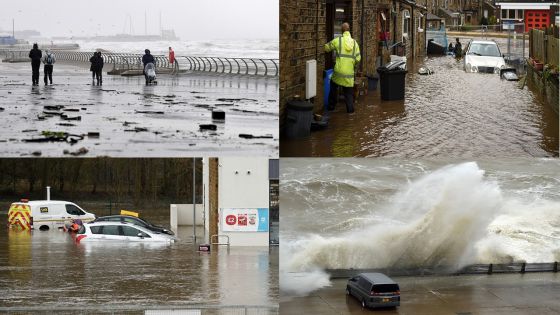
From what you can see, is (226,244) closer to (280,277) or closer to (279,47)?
(280,277)

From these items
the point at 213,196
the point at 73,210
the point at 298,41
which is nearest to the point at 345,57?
the point at 298,41

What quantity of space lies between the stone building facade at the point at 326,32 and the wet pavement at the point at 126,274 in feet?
7.37

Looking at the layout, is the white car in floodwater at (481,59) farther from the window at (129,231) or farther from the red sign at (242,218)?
the window at (129,231)

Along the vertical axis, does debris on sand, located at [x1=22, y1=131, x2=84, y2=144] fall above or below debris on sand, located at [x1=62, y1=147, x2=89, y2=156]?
above

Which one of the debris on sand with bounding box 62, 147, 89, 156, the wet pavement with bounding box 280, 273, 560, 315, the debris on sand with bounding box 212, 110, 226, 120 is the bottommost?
the wet pavement with bounding box 280, 273, 560, 315

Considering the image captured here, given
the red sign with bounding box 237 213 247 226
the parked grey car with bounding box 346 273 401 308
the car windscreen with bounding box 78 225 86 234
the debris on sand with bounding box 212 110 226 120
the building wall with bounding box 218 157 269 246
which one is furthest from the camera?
the car windscreen with bounding box 78 225 86 234

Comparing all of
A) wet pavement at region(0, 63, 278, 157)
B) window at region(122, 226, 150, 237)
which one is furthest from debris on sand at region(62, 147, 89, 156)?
window at region(122, 226, 150, 237)

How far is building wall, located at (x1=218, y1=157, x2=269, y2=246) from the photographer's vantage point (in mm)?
13242

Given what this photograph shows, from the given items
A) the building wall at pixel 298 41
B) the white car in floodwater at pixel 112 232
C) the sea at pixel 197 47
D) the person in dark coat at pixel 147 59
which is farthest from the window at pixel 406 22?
the white car in floodwater at pixel 112 232

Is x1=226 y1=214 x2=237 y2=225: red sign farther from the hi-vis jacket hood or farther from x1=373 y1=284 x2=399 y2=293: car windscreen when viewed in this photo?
the hi-vis jacket hood

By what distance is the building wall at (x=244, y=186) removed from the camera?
13242 mm

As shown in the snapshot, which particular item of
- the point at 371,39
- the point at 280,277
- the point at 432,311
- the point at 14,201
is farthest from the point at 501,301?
the point at 14,201

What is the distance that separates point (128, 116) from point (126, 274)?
9.32 ft

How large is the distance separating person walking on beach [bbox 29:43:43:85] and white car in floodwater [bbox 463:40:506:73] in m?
3.29
